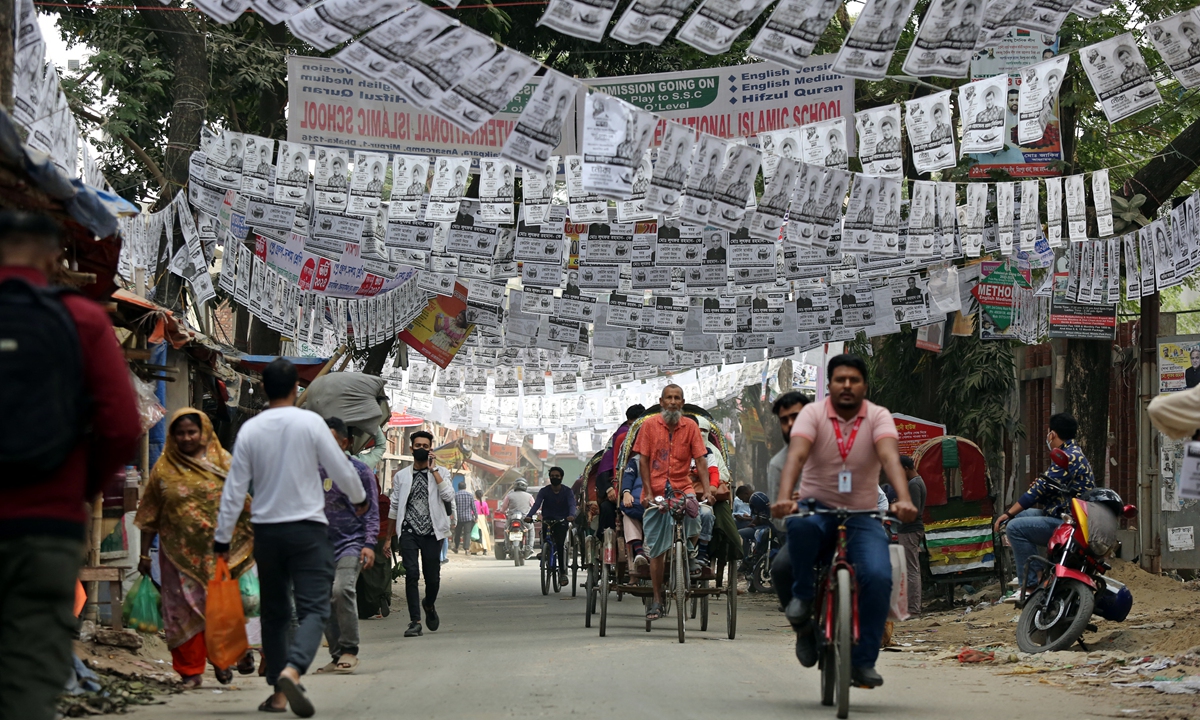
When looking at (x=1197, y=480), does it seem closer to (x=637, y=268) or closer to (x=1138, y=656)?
(x=1138, y=656)

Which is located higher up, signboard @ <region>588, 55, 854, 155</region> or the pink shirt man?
signboard @ <region>588, 55, 854, 155</region>

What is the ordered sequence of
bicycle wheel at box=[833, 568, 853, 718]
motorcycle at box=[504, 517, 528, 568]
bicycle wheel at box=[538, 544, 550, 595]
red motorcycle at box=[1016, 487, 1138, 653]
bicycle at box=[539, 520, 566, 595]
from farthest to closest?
motorcycle at box=[504, 517, 528, 568] → bicycle at box=[539, 520, 566, 595] → bicycle wheel at box=[538, 544, 550, 595] → red motorcycle at box=[1016, 487, 1138, 653] → bicycle wheel at box=[833, 568, 853, 718]

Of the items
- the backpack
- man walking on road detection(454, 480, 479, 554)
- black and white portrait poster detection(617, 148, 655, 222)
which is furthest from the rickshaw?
man walking on road detection(454, 480, 479, 554)

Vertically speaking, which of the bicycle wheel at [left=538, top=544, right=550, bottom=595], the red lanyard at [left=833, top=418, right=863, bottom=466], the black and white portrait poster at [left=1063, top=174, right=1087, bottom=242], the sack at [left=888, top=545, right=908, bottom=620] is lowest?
the bicycle wheel at [left=538, top=544, right=550, bottom=595]

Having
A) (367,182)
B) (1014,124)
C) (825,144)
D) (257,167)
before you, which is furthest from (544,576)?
(825,144)

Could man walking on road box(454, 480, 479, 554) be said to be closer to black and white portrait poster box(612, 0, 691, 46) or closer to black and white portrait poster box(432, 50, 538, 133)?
black and white portrait poster box(432, 50, 538, 133)

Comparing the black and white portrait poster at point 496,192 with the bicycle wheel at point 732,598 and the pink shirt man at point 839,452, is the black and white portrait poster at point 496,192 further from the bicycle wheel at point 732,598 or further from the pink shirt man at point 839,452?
the pink shirt man at point 839,452

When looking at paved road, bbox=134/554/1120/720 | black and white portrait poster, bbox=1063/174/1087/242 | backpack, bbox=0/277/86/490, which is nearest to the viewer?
backpack, bbox=0/277/86/490

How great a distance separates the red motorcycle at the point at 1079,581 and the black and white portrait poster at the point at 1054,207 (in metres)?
2.84

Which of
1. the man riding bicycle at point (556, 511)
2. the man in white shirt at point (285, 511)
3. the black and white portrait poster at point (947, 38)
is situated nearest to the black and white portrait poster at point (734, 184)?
the black and white portrait poster at point (947, 38)

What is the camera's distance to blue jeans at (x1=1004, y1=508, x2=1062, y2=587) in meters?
11.6

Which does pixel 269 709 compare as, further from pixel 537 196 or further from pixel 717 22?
pixel 537 196

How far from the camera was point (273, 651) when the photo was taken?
24.5 feet

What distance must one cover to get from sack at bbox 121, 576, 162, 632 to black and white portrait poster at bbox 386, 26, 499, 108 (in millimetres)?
4196
